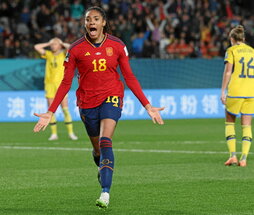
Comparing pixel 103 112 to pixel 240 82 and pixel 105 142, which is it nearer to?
pixel 105 142

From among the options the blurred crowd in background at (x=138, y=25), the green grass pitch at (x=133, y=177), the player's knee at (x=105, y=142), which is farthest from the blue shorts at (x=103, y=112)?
the blurred crowd in background at (x=138, y=25)

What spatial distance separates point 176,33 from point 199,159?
57.4 ft

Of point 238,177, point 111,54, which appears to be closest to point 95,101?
point 111,54

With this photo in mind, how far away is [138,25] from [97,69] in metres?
21.7

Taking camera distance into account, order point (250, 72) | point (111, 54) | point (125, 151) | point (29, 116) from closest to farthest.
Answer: point (111, 54) < point (250, 72) < point (125, 151) < point (29, 116)

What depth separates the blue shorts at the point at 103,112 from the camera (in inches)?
351

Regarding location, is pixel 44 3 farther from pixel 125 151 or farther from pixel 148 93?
pixel 125 151

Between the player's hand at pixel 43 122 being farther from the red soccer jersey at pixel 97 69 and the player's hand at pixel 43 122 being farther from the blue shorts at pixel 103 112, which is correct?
the blue shorts at pixel 103 112

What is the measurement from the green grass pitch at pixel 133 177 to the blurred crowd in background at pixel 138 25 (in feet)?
28.4

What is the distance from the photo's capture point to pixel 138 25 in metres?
30.5

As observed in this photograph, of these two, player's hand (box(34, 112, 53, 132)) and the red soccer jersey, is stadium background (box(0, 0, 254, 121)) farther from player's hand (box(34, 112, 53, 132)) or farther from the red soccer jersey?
player's hand (box(34, 112, 53, 132))

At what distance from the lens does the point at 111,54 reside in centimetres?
895

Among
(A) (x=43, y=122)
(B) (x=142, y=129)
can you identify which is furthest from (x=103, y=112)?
(B) (x=142, y=129)

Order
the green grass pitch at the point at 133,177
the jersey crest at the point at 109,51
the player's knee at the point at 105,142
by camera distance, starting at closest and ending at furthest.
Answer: the player's knee at the point at 105,142 < the green grass pitch at the point at 133,177 < the jersey crest at the point at 109,51
